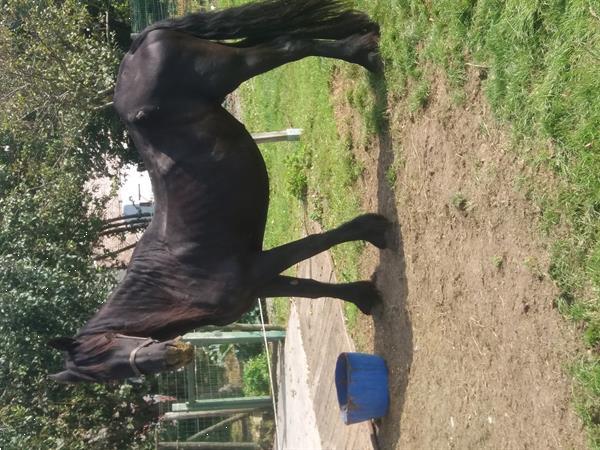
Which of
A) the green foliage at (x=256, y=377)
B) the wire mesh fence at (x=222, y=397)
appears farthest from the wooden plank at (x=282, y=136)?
the green foliage at (x=256, y=377)

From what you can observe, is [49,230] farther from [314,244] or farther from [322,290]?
[314,244]

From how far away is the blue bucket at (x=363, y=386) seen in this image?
4996 millimetres

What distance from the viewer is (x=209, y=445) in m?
11.1

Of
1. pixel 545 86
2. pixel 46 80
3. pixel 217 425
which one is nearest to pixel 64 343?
pixel 545 86

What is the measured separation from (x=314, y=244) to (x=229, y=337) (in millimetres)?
5099

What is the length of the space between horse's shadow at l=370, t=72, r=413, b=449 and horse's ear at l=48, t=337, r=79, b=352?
207 centimetres

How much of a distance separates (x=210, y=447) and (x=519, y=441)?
335 inches

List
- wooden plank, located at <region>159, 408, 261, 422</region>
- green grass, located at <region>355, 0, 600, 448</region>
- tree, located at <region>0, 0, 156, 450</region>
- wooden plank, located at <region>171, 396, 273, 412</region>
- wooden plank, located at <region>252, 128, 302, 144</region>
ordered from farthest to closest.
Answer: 1. wooden plank, located at <region>159, 408, 261, 422</region>
2. wooden plank, located at <region>171, 396, 273, 412</region>
3. tree, located at <region>0, 0, 156, 450</region>
4. wooden plank, located at <region>252, 128, 302, 144</region>
5. green grass, located at <region>355, 0, 600, 448</region>

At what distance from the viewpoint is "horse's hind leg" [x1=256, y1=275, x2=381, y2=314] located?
4836mm

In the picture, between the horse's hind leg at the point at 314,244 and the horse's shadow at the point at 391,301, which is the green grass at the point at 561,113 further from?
the horse's hind leg at the point at 314,244

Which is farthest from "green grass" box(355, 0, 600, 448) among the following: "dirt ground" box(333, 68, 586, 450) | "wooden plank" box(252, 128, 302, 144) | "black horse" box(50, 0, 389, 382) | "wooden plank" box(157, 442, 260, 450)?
"wooden plank" box(157, 442, 260, 450)

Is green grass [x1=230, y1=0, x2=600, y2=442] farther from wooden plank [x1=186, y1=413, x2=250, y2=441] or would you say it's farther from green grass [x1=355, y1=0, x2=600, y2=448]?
wooden plank [x1=186, y1=413, x2=250, y2=441]

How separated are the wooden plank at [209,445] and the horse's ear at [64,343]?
693 cm

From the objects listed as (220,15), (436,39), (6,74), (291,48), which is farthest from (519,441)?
(6,74)
